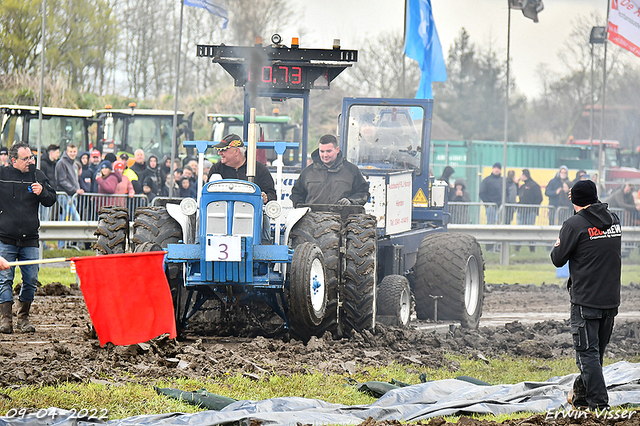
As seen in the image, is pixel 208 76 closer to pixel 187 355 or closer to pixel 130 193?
pixel 130 193

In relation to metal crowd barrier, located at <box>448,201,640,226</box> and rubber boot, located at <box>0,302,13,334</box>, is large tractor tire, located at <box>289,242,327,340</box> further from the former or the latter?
metal crowd barrier, located at <box>448,201,640,226</box>

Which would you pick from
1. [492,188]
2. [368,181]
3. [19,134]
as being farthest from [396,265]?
[19,134]

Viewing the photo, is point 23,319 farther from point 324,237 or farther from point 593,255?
point 593,255

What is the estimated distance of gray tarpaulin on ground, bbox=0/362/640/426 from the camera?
558 cm

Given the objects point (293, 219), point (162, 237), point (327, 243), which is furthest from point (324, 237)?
point (162, 237)

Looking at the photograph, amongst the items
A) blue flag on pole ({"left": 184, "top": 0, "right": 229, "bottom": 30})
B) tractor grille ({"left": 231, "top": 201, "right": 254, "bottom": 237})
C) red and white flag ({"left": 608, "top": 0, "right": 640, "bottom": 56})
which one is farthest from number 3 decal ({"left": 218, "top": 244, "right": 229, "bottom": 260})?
red and white flag ({"left": 608, "top": 0, "right": 640, "bottom": 56})

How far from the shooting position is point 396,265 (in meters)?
11.1

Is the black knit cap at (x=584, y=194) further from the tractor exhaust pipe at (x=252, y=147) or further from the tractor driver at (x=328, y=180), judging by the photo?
the tractor driver at (x=328, y=180)

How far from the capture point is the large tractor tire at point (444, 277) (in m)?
11.3

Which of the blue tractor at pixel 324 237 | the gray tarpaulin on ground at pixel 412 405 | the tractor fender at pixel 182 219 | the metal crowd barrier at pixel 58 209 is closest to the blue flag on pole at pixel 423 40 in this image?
the blue tractor at pixel 324 237

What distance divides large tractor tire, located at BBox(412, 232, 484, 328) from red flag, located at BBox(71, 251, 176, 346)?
15.8 ft

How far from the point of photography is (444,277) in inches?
445

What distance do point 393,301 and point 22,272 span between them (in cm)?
422

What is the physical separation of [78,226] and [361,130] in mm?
5917
